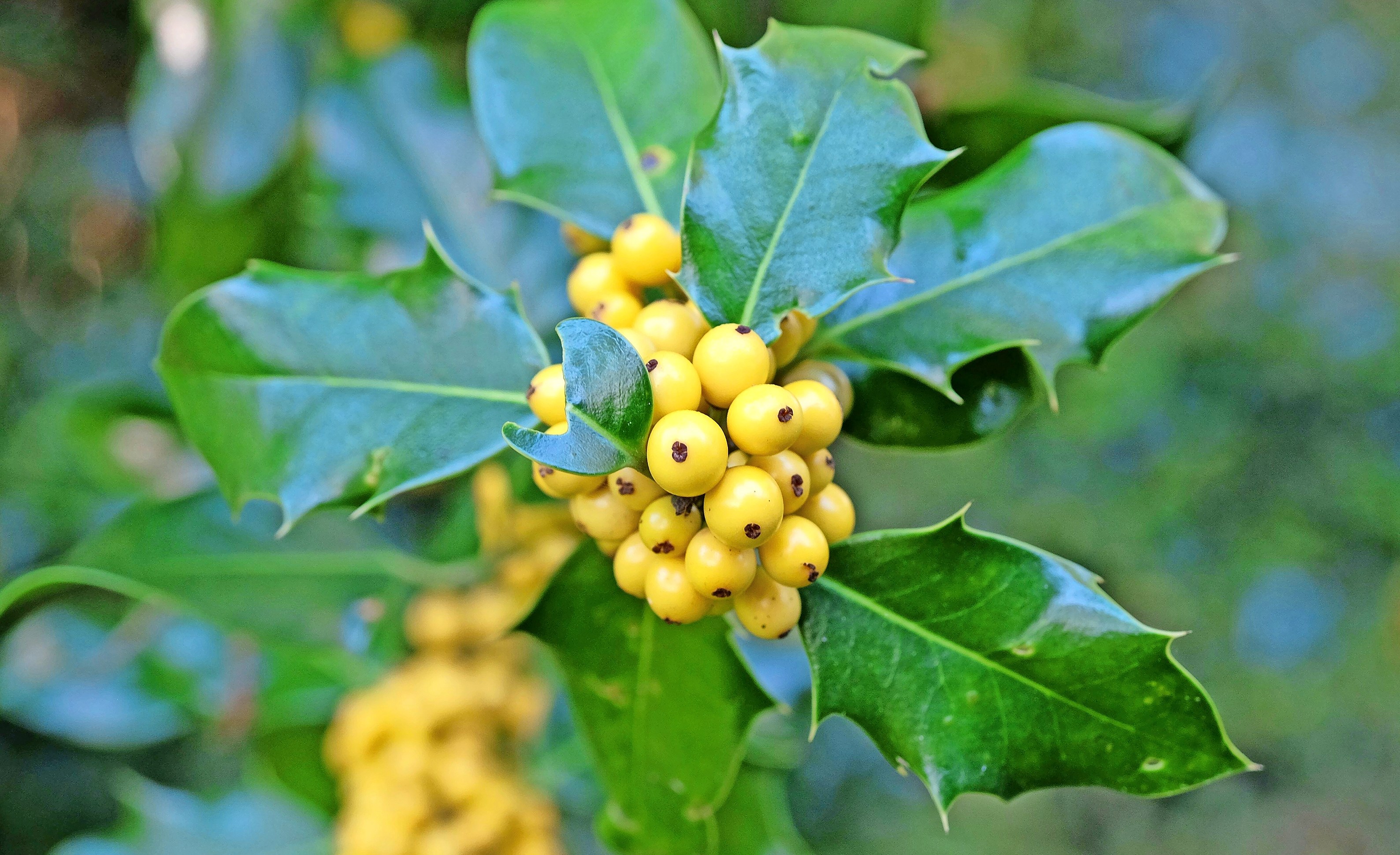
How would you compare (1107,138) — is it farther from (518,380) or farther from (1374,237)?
(1374,237)

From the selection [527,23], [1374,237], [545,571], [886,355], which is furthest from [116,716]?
[1374,237]

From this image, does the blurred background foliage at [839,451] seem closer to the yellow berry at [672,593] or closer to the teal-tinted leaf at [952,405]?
the teal-tinted leaf at [952,405]

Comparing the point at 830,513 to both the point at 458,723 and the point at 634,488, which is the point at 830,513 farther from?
the point at 458,723

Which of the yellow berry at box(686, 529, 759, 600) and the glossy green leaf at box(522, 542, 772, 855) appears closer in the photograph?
the yellow berry at box(686, 529, 759, 600)

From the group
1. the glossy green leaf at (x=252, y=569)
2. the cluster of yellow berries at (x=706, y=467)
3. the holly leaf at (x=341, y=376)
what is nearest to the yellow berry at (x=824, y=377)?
the cluster of yellow berries at (x=706, y=467)

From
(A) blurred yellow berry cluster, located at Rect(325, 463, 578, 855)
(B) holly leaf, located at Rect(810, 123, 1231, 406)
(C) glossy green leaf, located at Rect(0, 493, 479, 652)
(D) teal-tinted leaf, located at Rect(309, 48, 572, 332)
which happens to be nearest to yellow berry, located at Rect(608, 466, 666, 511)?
(B) holly leaf, located at Rect(810, 123, 1231, 406)

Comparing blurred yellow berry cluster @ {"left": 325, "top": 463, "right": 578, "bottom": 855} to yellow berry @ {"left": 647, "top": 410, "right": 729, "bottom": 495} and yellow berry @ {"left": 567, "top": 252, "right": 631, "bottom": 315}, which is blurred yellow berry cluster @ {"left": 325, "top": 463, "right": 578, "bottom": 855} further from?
yellow berry @ {"left": 647, "top": 410, "right": 729, "bottom": 495}
